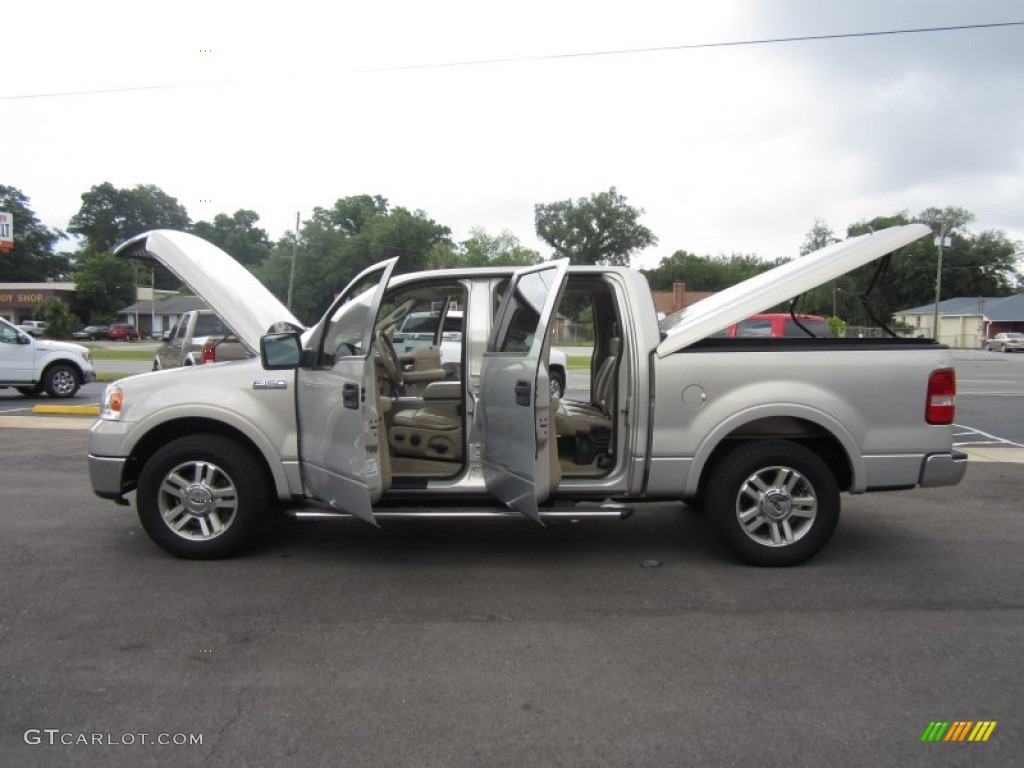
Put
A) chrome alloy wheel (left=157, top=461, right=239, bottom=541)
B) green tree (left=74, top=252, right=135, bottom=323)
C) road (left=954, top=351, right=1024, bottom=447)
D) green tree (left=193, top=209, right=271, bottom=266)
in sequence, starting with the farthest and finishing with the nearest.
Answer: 1. green tree (left=193, top=209, right=271, bottom=266)
2. green tree (left=74, top=252, right=135, bottom=323)
3. road (left=954, top=351, right=1024, bottom=447)
4. chrome alloy wheel (left=157, top=461, right=239, bottom=541)

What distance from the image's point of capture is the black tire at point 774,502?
499cm

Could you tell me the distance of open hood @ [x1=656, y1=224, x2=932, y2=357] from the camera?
16.2 ft

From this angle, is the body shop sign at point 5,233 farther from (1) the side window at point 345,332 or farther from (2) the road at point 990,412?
(1) the side window at point 345,332

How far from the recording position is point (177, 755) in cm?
296

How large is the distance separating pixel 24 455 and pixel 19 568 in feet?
15.1

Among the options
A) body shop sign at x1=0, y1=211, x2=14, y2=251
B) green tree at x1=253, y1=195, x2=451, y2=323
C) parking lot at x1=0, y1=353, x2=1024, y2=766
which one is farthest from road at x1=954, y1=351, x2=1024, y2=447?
body shop sign at x1=0, y1=211, x2=14, y2=251

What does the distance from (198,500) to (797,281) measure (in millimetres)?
4052

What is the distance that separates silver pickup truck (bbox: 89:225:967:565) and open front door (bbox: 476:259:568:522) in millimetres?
16

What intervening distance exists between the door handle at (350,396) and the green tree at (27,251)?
3888 inches

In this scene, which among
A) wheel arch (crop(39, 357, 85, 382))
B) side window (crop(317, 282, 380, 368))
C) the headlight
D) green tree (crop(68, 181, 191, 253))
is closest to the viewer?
side window (crop(317, 282, 380, 368))

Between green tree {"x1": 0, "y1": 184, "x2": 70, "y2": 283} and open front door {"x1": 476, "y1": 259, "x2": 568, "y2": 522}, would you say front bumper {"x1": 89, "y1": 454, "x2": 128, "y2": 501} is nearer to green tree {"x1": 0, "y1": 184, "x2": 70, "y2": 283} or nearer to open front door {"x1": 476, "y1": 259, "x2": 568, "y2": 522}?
open front door {"x1": 476, "y1": 259, "x2": 568, "y2": 522}

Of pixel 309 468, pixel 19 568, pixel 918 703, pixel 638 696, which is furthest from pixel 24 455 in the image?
pixel 918 703

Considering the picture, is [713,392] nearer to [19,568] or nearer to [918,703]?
[918,703]

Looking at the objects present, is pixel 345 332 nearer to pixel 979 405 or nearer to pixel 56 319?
pixel 979 405
